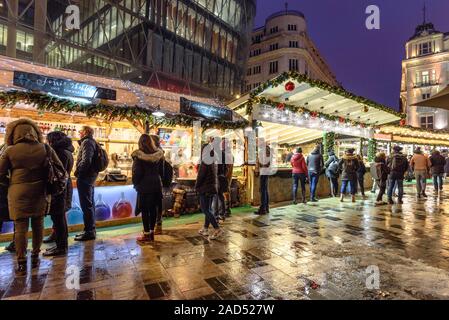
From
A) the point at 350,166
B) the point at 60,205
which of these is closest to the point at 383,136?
the point at 350,166

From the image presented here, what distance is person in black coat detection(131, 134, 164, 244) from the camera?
4.66 meters

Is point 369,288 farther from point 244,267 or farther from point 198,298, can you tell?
point 198,298

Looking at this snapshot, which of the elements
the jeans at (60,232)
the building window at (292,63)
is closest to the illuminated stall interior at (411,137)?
the jeans at (60,232)

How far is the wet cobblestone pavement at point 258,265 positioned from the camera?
121 inches

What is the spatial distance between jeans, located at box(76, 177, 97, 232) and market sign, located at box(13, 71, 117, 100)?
1.92 metres

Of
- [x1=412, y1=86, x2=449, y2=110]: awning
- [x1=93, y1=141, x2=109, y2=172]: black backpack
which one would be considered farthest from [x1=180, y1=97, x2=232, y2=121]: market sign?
[x1=412, y1=86, x2=449, y2=110]: awning

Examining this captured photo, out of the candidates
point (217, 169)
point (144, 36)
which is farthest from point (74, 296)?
point (144, 36)

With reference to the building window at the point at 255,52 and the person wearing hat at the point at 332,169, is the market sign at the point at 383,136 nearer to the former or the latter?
the person wearing hat at the point at 332,169

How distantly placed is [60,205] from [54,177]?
0.68 m

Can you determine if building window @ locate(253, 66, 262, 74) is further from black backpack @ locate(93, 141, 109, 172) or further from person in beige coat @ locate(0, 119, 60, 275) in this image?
person in beige coat @ locate(0, 119, 60, 275)

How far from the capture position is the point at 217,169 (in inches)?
215

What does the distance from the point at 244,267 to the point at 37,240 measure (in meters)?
2.87

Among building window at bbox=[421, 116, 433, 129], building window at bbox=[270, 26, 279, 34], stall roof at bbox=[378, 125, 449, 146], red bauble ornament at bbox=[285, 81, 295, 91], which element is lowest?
stall roof at bbox=[378, 125, 449, 146]

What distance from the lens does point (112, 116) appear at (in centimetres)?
620
